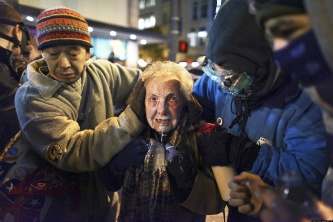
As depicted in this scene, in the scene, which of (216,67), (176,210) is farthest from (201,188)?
(216,67)

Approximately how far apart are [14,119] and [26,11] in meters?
6.58

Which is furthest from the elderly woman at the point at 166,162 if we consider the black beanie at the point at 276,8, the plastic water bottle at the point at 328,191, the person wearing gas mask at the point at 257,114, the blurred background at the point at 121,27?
the black beanie at the point at 276,8

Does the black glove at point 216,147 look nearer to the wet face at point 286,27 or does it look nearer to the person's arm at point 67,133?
the person's arm at point 67,133

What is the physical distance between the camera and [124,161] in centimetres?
149

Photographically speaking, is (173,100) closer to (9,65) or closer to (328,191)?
(328,191)

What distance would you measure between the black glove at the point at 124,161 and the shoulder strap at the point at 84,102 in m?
0.32

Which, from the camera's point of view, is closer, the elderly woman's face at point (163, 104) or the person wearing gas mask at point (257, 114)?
the person wearing gas mask at point (257, 114)

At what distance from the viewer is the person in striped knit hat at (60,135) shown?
1.49 meters

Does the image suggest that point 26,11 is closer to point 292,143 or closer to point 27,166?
point 27,166

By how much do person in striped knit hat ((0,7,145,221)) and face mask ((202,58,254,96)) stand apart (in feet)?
1.25

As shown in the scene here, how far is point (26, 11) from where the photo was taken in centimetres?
727

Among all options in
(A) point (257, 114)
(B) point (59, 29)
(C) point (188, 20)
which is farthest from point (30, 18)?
(C) point (188, 20)

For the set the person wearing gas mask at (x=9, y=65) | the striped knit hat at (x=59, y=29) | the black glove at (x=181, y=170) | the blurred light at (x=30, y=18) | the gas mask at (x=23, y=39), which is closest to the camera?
the black glove at (x=181, y=170)

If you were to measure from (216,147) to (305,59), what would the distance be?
2.56 feet
